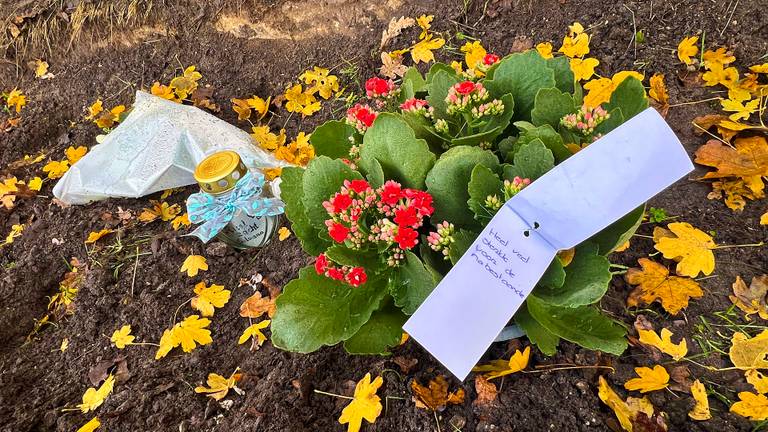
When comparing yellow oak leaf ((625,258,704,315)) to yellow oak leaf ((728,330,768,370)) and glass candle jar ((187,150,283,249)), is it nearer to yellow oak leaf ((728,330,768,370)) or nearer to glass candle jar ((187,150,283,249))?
yellow oak leaf ((728,330,768,370))

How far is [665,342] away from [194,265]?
1.56 metres

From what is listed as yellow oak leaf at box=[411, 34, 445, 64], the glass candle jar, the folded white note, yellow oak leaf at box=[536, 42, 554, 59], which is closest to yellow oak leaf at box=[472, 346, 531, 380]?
the folded white note

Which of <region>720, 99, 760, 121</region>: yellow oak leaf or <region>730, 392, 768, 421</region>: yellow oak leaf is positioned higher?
<region>720, 99, 760, 121</region>: yellow oak leaf

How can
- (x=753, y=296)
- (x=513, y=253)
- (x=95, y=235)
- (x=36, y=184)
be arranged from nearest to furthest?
(x=513, y=253)
(x=753, y=296)
(x=95, y=235)
(x=36, y=184)

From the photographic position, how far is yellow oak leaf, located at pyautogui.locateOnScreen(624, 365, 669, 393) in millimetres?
1281

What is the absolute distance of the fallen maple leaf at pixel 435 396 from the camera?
4.37ft

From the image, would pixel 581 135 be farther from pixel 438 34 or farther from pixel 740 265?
pixel 438 34

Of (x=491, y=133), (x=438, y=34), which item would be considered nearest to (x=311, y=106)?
(x=438, y=34)

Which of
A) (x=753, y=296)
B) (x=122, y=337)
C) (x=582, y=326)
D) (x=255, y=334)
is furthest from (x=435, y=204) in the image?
(x=122, y=337)

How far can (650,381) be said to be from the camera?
1286 millimetres

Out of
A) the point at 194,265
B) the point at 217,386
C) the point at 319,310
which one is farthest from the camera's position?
the point at 194,265

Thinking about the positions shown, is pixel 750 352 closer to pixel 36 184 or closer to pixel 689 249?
pixel 689 249

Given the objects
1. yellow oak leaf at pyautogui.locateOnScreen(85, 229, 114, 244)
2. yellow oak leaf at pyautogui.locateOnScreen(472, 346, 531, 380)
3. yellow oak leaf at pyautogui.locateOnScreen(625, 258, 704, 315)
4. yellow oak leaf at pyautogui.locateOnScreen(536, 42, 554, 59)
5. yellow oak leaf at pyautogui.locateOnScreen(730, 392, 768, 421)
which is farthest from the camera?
yellow oak leaf at pyautogui.locateOnScreen(85, 229, 114, 244)

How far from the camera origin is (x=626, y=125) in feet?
2.93
